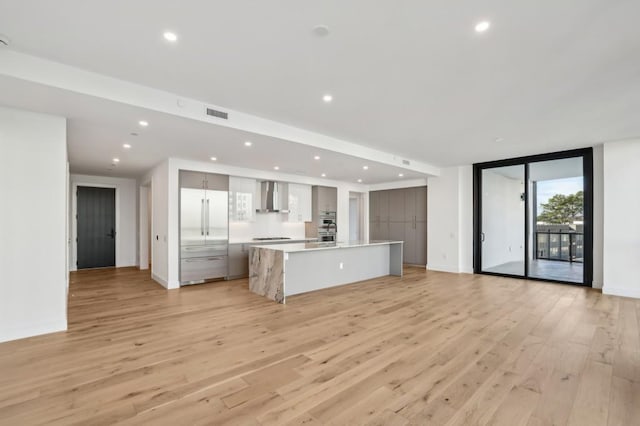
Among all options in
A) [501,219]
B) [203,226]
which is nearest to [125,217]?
[203,226]

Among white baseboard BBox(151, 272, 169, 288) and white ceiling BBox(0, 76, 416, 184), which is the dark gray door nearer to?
white ceiling BBox(0, 76, 416, 184)

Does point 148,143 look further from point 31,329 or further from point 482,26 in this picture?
point 482,26

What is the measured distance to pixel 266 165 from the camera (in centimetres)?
676

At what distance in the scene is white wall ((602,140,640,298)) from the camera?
5195 mm

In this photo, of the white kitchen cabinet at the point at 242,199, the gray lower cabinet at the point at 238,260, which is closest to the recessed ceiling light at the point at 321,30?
the white kitchen cabinet at the point at 242,199

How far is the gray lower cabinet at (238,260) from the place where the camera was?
6816mm

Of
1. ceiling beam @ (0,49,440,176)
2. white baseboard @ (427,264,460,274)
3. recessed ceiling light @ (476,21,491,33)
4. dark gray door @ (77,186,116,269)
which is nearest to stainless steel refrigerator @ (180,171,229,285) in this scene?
ceiling beam @ (0,49,440,176)

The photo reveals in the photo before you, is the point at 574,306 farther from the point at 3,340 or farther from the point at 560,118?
the point at 3,340

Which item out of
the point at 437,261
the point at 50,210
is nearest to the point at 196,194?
the point at 50,210

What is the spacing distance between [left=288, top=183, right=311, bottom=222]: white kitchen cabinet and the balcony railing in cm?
656

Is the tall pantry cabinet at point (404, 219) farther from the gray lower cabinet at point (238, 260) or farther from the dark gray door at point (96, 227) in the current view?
the dark gray door at point (96, 227)

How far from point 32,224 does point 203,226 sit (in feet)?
10.1

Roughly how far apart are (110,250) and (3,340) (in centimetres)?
598

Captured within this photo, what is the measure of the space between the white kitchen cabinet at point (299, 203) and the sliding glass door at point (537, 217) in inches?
180
